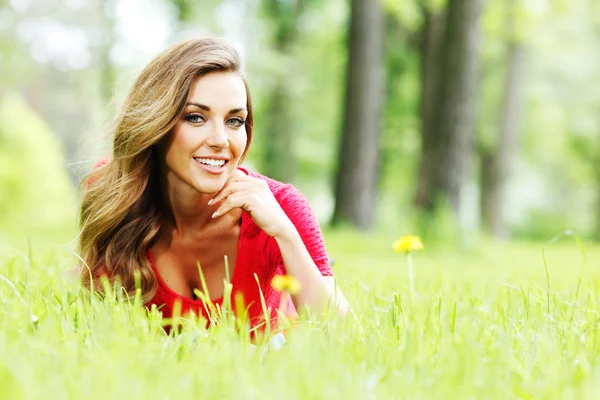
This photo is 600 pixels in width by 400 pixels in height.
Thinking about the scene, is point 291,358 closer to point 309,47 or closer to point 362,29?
point 362,29

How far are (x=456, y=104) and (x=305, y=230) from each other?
6.54m

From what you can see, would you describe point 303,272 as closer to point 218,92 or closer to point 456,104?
point 218,92

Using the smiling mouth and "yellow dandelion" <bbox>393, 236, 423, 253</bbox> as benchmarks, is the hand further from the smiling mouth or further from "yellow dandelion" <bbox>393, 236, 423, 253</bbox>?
"yellow dandelion" <bbox>393, 236, 423, 253</bbox>

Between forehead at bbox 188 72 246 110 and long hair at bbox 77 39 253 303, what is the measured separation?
3cm

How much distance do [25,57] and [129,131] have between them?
18.3m

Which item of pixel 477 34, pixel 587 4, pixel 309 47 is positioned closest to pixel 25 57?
pixel 309 47

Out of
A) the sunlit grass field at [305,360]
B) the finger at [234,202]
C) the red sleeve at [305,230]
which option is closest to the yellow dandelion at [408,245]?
the red sleeve at [305,230]

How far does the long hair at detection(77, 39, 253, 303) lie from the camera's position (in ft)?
8.34

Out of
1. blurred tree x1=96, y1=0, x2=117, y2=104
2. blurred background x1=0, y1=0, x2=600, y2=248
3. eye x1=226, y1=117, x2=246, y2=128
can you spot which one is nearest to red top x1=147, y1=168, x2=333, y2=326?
eye x1=226, y1=117, x2=246, y2=128

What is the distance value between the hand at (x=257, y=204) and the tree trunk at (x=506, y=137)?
53.1 feet

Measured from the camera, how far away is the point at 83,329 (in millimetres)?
1826

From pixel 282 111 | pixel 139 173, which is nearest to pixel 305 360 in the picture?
pixel 139 173

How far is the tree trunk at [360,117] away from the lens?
33.8 ft

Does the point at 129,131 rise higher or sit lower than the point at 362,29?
lower
